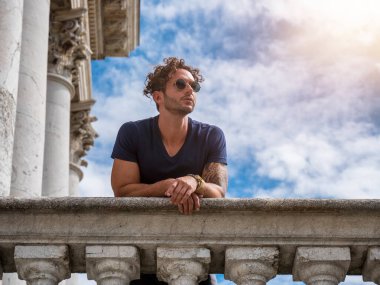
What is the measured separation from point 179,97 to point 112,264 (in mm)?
2266

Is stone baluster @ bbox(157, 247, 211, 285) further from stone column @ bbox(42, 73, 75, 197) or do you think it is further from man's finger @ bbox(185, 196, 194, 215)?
stone column @ bbox(42, 73, 75, 197)

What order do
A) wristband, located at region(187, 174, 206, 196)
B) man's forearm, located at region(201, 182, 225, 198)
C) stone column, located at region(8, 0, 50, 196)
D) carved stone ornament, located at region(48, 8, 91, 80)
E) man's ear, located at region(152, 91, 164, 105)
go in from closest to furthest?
wristband, located at region(187, 174, 206, 196) < man's forearm, located at region(201, 182, 225, 198) < man's ear, located at region(152, 91, 164, 105) < stone column, located at region(8, 0, 50, 196) < carved stone ornament, located at region(48, 8, 91, 80)

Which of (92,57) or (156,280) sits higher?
(92,57)

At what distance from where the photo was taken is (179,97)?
9109mm

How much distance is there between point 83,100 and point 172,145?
18952mm

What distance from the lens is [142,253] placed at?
303 inches

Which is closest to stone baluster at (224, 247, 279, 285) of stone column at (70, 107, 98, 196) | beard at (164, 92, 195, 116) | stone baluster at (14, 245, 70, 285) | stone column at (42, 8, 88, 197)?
stone baluster at (14, 245, 70, 285)

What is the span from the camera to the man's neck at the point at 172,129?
902cm

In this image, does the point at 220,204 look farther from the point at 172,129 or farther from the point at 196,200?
the point at 172,129

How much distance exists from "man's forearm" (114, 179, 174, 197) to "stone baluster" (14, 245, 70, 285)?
3.46 feet

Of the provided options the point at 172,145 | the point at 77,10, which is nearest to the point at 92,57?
the point at 77,10

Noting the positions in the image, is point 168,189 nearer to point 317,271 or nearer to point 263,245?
point 263,245

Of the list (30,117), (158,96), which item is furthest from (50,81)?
(158,96)

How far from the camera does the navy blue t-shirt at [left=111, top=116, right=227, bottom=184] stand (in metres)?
8.84
